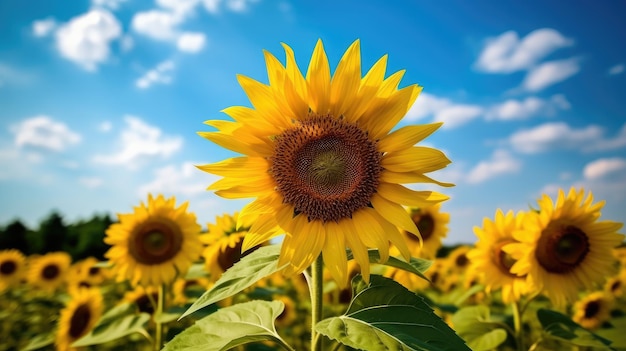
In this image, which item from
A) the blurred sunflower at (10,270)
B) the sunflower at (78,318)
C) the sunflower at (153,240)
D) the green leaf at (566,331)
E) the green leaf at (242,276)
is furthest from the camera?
the blurred sunflower at (10,270)

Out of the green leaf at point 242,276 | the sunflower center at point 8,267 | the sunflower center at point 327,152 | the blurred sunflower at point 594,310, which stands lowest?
the blurred sunflower at point 594,310

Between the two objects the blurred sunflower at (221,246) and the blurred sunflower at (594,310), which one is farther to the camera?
the blurred sunflower at (594,310)

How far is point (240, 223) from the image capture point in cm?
243

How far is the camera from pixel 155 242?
5434mm

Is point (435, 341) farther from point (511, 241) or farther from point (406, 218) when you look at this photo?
point (511, 241)

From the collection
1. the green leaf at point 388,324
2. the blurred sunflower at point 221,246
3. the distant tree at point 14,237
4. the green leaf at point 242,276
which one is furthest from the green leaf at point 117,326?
the distant tree at point 14,237

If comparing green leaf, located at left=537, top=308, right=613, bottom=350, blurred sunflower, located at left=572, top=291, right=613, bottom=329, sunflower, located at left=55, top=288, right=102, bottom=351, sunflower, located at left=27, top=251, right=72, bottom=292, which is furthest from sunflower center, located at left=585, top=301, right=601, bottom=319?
sunflower, located at left=27, top=251, right=72, bottom=292

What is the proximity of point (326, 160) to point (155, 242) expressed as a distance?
3.60 meters

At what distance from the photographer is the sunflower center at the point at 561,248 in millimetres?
4352

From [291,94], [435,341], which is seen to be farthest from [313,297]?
[291,94]

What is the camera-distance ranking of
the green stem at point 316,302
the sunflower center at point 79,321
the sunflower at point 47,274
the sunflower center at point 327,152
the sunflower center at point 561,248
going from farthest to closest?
the sunflower at point 47,274 → the sunflower center at point 79,321 → the sunflower center at point 561,248 → the sunflower center at point 327,152 → the green stem at point 316,302

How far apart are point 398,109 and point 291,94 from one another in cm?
56

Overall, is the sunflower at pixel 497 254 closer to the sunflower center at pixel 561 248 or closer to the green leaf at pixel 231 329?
the sunflower center at pixel 561 248

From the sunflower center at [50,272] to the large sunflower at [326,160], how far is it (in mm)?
10145
